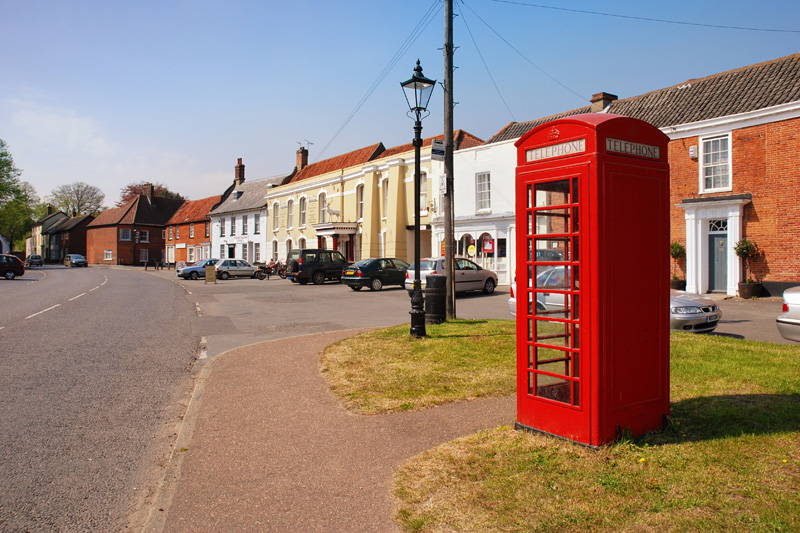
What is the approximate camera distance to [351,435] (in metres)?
5.09

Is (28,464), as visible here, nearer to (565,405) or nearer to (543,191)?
(565,405)

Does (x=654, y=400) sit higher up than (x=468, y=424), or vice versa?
(x=654, y=400)

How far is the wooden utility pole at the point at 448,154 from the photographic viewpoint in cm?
1171

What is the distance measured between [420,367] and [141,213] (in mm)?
77421

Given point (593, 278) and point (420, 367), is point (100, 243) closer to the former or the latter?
point (420, 367)

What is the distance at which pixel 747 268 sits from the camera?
18344 millimetres

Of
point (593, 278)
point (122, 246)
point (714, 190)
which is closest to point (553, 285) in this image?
point (593, 278)

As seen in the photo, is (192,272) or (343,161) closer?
(192,272)

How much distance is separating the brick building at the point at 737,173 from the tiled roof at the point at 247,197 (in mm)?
38193

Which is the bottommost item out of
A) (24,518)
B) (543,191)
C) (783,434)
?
(24,518)

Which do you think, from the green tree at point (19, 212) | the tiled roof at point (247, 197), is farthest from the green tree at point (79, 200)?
the tiled roof at point (247, 197)

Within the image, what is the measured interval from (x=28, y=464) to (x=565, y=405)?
437cm

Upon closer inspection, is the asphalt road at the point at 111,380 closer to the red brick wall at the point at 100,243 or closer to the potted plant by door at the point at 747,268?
the potted plant by door at the point at 747,268

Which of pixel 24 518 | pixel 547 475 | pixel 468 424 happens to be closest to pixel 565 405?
pixel 547 475
